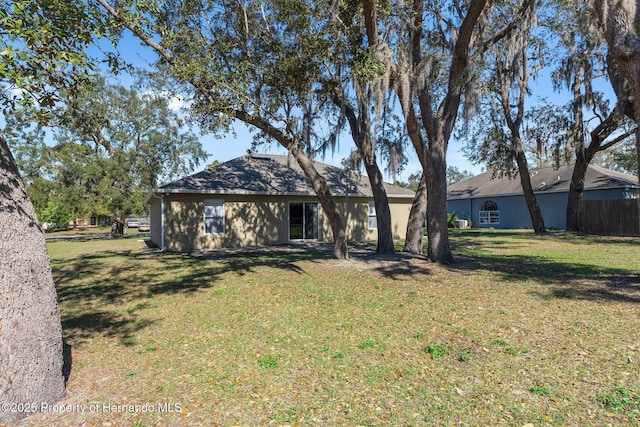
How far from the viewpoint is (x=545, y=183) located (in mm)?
24922

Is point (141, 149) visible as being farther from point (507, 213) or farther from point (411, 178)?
point (411, 178)

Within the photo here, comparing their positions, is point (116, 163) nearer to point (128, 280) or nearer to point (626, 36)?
point (128, 280)

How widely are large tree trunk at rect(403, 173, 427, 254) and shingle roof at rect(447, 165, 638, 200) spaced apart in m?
11.6

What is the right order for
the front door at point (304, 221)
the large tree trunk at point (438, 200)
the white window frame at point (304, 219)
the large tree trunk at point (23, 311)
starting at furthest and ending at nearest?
the front door at point (304, 221), the white window frame at point (304, 219), the large tree trunk at point (438, 200), the large tree trunk at point (23, 311)

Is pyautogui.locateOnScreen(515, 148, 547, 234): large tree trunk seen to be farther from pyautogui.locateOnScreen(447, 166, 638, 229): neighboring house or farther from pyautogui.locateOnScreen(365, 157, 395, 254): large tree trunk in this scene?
pyautogui.locateOnScreen(365, 157, 395, 254): large tree trunk

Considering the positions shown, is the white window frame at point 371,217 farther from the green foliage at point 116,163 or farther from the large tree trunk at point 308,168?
the green foliage at point 116,163

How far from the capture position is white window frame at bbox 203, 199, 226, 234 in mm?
14086

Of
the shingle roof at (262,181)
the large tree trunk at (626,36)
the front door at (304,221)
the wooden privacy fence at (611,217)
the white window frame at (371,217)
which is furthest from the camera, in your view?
the white window frame at (371,217)

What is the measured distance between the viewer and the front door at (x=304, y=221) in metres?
16.0

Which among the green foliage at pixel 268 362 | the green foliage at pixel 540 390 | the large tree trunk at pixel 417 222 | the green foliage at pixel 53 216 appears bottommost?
the green foliage at pixel 540 390

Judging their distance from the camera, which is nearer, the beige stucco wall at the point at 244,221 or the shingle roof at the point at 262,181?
the beige stucco wall at the point at 244,221

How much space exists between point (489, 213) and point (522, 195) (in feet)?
10.8

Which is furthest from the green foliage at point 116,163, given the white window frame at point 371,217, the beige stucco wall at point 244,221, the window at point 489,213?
the window at point 489,213

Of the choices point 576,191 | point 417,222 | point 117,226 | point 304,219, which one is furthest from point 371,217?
point 117,226
